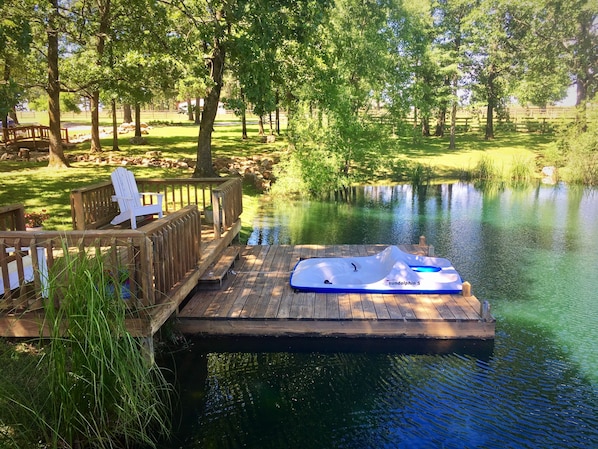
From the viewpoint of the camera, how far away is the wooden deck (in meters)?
5.72

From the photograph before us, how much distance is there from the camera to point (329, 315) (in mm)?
5828

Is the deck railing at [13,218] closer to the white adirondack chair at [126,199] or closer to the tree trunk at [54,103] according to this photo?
the white adirondack chair at [126,199]

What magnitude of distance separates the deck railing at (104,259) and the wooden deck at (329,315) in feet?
3.57

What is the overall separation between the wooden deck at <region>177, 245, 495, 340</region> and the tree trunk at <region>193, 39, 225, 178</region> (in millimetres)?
7136

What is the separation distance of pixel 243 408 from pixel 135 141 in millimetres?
20956

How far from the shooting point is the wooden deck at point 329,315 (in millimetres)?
5719

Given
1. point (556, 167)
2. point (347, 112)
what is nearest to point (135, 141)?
point (347, 112)

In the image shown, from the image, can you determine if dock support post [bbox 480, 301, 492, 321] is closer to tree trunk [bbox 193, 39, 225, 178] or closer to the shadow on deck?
the shadow on deck

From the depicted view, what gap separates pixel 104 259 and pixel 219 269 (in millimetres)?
3334

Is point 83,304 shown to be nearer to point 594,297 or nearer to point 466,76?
point 594,297

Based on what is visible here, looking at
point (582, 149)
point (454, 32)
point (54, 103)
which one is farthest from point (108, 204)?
point (454, 32)

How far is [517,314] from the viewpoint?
6809 millimetres

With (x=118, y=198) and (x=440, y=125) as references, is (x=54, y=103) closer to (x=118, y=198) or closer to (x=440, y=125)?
(x=118, y=198)

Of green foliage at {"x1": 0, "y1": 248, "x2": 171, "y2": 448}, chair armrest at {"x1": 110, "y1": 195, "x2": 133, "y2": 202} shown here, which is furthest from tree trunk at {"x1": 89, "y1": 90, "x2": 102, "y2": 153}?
green foliage at {"x1": 0, "y1": 248, "x2": 171, "y2": 448}
